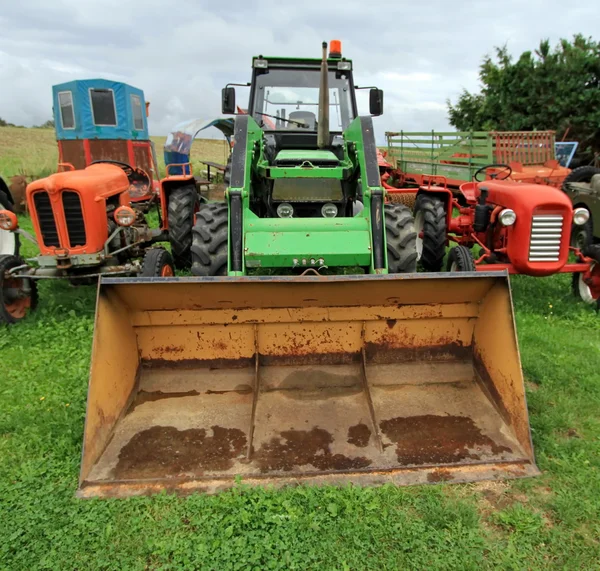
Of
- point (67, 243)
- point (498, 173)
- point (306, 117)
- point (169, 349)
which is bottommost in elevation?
point (169, 349)

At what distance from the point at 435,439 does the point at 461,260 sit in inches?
101

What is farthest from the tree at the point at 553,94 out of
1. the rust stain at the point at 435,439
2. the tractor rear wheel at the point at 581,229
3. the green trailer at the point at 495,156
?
the rust stain at the point at 435,439

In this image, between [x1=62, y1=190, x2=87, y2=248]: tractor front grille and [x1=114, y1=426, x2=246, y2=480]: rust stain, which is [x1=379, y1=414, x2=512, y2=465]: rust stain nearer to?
[x1=114, y1=426, x2=246, y2=480]: rust stain

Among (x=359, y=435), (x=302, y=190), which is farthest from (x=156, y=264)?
(x=359, y=435)

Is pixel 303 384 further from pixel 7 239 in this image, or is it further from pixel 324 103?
pixel 7 239

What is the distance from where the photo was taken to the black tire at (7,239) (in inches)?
245

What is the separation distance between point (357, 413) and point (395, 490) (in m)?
0.58

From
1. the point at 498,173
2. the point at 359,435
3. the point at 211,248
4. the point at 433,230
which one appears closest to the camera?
the point at 359,435

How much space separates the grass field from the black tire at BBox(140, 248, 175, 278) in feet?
6.01

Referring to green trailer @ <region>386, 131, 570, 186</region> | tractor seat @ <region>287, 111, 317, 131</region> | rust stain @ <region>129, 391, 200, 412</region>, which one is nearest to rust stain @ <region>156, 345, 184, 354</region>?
rust stain @ <region>129, 391, 200, 412</region>

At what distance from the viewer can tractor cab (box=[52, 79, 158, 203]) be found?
506 inches

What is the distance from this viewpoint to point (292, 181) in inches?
179

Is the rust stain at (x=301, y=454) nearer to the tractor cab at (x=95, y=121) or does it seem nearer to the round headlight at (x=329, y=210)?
the round headlight at (x=329, y=210)

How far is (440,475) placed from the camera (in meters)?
2.64
